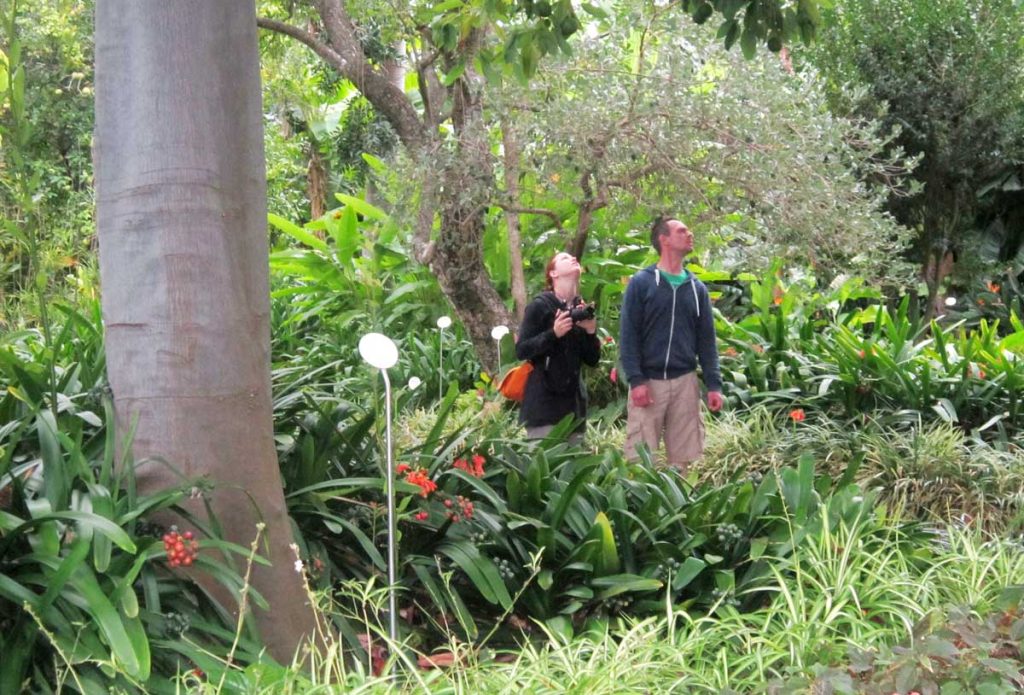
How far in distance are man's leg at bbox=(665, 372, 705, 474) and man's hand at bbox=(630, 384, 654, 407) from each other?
135 mm

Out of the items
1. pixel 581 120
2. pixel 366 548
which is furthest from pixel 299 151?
pixel 366 548

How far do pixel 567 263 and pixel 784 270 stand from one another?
4489 mm

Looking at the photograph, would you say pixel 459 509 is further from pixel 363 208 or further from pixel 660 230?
pixel 363 208

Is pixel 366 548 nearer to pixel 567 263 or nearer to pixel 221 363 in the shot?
pixel 221 363

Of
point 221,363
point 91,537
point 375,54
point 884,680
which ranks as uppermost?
point 375,54

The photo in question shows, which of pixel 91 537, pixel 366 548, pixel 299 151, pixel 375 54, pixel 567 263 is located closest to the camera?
pixel 91 537

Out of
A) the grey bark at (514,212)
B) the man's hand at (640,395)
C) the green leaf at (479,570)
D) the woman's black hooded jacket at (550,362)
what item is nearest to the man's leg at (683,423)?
the man's hand at (640,395)

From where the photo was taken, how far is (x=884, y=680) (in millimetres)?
3125

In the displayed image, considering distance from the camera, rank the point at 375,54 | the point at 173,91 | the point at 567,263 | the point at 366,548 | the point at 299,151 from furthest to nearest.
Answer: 1. the point at 299,151
2. the point at 375,54
3. the point at 567,263
4. the point at 366,548
5. the point at 173,91

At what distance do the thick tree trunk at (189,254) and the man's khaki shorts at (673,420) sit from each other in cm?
316

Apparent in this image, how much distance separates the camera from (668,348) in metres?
6.56

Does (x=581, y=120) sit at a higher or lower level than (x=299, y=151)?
lower

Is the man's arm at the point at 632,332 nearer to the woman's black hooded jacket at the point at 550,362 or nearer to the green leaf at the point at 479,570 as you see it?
the woman's black hooded jacket at the point at 550,362

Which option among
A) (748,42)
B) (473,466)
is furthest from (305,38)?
(473,466)
